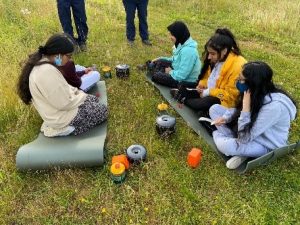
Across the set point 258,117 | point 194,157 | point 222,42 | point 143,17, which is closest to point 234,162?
point 194,157

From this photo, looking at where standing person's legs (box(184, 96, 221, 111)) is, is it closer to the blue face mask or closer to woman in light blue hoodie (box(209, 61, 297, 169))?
woman in light blue hoodie (box(209, 61, 297, 169))

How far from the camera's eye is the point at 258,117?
404 cm

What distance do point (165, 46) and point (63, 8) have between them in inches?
93.3

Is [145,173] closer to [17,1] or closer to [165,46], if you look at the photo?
[165,46]

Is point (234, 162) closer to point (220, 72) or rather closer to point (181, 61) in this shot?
point (220, 72)

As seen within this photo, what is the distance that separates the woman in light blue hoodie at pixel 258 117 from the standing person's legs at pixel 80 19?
4091 millimetres

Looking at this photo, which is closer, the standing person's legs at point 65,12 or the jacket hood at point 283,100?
the jacket hood at point 283,100

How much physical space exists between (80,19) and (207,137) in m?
3.91

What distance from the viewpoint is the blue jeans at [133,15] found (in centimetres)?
739

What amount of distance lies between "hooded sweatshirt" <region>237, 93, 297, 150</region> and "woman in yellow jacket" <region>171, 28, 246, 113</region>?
0.86 meters

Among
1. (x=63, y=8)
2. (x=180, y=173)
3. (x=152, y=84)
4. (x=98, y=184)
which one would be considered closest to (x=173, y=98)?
(x=152, y=84)

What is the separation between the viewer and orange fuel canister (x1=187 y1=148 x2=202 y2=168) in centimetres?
425

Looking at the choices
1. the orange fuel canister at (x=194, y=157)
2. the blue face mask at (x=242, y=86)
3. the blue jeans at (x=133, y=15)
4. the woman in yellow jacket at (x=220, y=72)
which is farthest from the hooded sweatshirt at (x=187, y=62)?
the blue jeans at (x=133, y=15)

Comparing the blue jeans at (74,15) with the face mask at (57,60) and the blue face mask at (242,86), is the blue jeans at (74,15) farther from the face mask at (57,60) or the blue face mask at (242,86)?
the blue face mask at (242,86)
